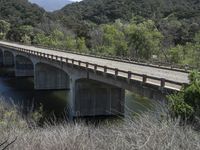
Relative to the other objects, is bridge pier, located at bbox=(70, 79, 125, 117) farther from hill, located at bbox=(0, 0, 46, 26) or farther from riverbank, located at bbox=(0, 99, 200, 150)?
hill, located at bbox=(0, 0, 46, 26)

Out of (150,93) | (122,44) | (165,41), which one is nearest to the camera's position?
(150,93)

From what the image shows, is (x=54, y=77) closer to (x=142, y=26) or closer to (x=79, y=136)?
(x=142, y=26)

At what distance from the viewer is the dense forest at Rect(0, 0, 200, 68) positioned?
6631 centimetres

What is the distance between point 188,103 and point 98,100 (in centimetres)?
2424

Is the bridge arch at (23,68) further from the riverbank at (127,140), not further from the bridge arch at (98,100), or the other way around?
the riverbank at (127,140)

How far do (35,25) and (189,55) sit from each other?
9461cm

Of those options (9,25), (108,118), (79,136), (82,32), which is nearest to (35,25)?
(9,25)

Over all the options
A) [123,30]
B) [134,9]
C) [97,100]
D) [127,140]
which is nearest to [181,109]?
[127,140]

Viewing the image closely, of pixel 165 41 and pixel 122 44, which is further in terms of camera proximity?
pixel 165 41

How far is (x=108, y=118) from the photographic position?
38.3 m

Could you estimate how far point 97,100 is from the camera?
40312 millimetres

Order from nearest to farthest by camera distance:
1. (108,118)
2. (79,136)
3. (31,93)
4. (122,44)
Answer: (79,136), (108,118), (31,93), (122,44)

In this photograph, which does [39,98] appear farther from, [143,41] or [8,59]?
[8,59]

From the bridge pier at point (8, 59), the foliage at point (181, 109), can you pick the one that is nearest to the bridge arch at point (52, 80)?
the bridge pier at point (8, 59)
